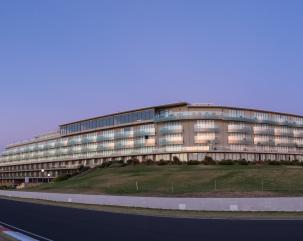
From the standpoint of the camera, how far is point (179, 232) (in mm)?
21281

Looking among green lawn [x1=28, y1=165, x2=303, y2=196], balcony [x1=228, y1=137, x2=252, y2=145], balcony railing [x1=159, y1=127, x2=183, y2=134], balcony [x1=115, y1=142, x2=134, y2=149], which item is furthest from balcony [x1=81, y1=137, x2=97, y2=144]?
balcony [x1=228, y1=137, x2=252, y2=145]

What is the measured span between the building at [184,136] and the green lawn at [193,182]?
1709 cm

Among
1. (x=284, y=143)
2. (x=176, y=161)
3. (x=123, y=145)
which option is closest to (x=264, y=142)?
(x=284, y=143)

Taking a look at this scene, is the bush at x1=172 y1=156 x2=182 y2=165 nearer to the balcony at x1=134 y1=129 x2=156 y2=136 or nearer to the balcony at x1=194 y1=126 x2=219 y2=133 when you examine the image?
the balcony at x1=194 y1=126 x2=219 y2=133

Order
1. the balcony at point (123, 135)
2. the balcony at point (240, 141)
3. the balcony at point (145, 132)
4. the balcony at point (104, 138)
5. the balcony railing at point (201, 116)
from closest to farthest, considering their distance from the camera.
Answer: the balcony railing at point (201, 116) < the balcony at point (240, 141) < the balcony at point (145, 132) < the balcony at point (123, 135) < the balcony at point (104, 138)

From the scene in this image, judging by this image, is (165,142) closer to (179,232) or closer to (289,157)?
(289,157)

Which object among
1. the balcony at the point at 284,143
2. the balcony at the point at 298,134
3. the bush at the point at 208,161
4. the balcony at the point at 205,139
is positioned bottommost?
the bush at the point at 208,161

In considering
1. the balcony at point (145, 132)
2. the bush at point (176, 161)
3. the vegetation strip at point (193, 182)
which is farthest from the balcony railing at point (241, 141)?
the balcony at point (145, 132)

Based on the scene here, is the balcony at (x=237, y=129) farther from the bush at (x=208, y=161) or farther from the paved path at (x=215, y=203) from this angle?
the paved path at (x=215, y=203)

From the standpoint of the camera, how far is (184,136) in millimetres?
114250

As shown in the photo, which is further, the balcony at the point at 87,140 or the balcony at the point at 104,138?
the balcony at the point at 87,140

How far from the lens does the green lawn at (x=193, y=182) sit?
195 ft

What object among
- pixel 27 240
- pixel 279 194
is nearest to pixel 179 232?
pixel 27 240

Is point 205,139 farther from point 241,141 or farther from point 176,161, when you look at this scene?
point 176,161
